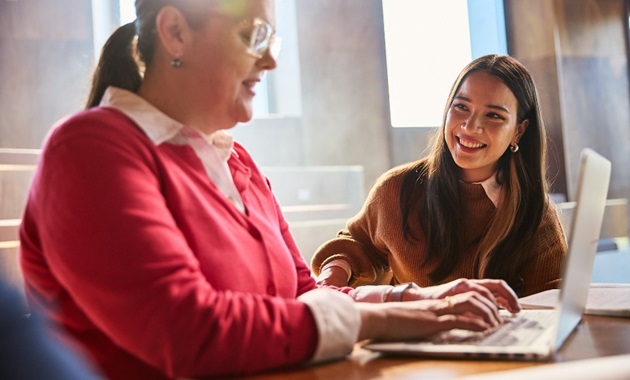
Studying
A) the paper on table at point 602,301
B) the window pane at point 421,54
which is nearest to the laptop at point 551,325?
the paper on table at point 602,301

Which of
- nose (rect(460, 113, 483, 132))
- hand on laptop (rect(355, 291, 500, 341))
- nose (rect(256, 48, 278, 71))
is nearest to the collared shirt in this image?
nose (rect(256, 48, 278, 71))

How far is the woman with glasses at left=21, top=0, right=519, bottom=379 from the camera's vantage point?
841mm

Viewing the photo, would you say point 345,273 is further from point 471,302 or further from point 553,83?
point 553,83

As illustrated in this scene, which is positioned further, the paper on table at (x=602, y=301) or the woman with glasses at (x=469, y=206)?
the woman with glasses at (x=469, y=206)

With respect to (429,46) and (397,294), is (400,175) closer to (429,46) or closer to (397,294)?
(397,294)

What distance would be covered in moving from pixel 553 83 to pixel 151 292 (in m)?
3.56

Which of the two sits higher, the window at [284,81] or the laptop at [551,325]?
the window at [284,81]

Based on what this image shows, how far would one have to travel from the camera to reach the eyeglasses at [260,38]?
3.71 feet

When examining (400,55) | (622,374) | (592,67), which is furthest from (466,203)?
(592,67)

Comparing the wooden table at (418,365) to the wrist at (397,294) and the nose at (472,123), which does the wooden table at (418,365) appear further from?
the nose at (472,123)

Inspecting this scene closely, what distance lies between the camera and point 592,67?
13.6 ft

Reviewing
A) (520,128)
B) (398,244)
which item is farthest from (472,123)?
(398,244)

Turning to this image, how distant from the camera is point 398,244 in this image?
2.11 m

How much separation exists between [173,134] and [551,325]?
0.65m
